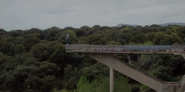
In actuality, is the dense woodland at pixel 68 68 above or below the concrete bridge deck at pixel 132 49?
below

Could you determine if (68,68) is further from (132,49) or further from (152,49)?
(152,49)

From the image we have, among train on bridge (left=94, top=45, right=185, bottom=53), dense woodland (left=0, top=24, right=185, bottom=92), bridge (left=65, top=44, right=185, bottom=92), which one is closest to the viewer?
train on bridge (left=94, top=45, right=185, bottom=53)

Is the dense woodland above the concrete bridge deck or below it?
below

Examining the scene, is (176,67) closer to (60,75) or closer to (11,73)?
(60,75)

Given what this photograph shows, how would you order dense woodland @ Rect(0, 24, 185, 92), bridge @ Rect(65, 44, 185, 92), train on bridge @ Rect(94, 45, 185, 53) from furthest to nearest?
dense woodland @ Rect(0, 24, 185, 92) < bridge @ Rect(65, 44, 185, 92) < train on bridge @ Rect(94, 45, 185, 53)

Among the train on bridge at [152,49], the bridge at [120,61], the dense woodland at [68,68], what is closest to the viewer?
the train on bridge at [152,49]

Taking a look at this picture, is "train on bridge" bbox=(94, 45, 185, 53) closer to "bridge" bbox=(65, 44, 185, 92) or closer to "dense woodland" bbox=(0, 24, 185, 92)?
"bridge" bbox=(65, 44, 185, 92)

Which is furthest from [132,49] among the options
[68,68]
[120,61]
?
[68,68]

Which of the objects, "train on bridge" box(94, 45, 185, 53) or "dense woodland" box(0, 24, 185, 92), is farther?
"dense woodland" box(0, 24, 185, 92)

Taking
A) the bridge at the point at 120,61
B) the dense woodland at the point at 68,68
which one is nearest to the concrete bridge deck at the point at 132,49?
the bridge at the point at 120,61

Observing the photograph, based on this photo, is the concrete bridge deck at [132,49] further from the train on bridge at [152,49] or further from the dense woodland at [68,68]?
the dense woodland at [68,68]

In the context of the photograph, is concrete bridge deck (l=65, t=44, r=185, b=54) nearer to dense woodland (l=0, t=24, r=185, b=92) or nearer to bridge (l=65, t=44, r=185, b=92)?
bridge (l=65, t=44, r=185, b=92)

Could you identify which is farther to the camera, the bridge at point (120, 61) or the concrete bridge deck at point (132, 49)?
the bridge at point (120, 61)

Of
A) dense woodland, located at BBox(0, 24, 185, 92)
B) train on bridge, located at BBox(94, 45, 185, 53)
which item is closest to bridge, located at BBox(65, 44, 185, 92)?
train on bridge, located at BBox(94, 45, 185, 53)
